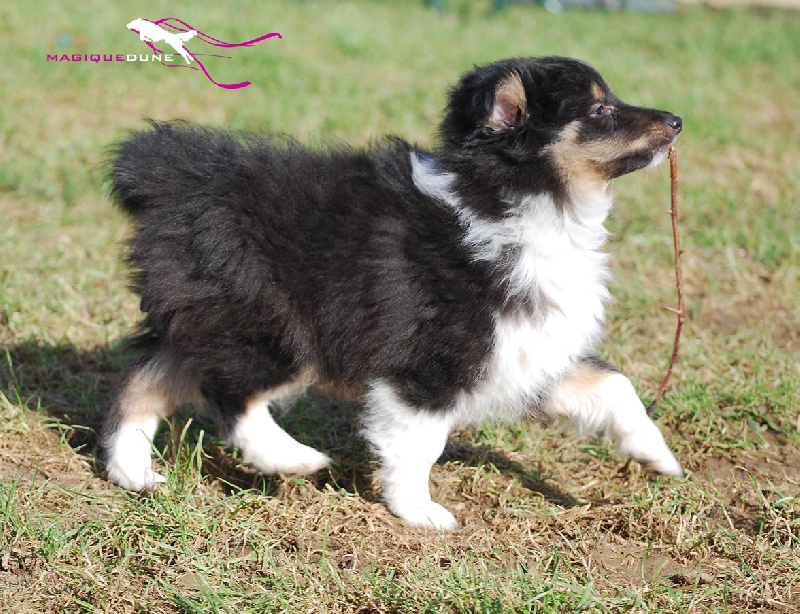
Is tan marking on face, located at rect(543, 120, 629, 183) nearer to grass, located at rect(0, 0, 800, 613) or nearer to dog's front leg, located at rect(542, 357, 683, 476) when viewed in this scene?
dog's front leg, located at rect(542, 357, 683, 476)

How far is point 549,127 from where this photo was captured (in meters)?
3.43

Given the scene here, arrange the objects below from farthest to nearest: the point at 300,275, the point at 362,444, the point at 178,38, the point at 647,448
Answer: the point at 178,38, the point at 362,444, the point at 647,448, the point at 300,275

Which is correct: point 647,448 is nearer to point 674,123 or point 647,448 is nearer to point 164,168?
point 674,123

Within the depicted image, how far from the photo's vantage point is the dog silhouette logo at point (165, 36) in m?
8.02

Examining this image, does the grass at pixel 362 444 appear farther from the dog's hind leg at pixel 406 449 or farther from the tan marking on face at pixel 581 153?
the tan marking on face at pixel 581 153

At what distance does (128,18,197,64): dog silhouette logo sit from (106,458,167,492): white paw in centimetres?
499

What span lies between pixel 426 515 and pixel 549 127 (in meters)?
1.43

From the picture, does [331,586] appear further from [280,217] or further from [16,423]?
[16,423]

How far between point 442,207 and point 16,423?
1892 millimetres

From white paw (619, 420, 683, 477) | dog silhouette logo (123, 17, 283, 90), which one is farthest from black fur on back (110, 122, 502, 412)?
dog silhouette logo (123, 17, 283, 90)

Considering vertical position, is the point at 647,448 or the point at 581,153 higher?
the point at 581,153

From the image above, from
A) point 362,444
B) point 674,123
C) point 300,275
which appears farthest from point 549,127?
point 362,444

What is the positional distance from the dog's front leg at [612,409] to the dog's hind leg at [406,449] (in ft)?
1.60

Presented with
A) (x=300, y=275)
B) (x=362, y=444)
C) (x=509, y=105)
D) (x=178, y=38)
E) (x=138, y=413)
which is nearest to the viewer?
(x=509, y=105)
